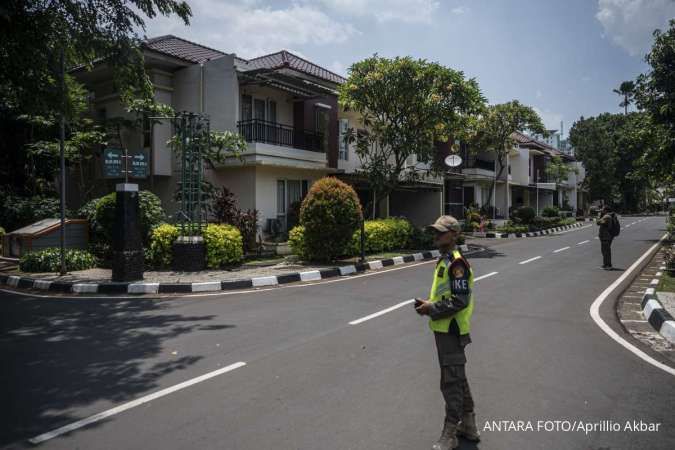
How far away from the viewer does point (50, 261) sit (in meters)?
12.3

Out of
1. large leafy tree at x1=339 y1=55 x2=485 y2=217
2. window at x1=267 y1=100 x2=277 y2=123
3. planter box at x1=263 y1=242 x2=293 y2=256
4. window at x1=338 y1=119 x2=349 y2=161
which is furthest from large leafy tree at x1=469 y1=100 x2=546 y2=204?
planter box at x1=263 y1=242 x2=293 y2=256

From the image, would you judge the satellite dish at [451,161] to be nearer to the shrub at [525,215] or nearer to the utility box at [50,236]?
the shrub at [525,215]

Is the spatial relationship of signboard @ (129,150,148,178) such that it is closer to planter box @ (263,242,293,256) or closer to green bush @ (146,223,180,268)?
green bush @ (146,223,180,268)

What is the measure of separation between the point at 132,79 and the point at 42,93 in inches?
72.1

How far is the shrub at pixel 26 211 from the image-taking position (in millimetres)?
16281

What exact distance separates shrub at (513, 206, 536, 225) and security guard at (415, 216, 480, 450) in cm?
3036

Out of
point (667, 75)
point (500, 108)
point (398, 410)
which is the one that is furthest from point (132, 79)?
point (500, 108)

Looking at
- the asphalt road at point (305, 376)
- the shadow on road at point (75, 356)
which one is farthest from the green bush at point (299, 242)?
the shadow on road at point (75, 356)

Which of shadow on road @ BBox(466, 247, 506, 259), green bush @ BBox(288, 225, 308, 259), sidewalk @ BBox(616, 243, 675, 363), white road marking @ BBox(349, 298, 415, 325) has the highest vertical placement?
green bush @ BBox(288, 225, 308, 259)

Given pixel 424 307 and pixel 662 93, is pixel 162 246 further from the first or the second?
pixel 662 93

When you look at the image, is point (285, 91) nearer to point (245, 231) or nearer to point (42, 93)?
point (245, 231)

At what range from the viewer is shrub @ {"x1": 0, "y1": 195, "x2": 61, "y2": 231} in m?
16.3

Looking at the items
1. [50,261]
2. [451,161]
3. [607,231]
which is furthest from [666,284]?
[50,261]

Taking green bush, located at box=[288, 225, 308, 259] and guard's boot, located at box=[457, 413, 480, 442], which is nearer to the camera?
guard's boot, located at box=[457, 413, 480, 442]
